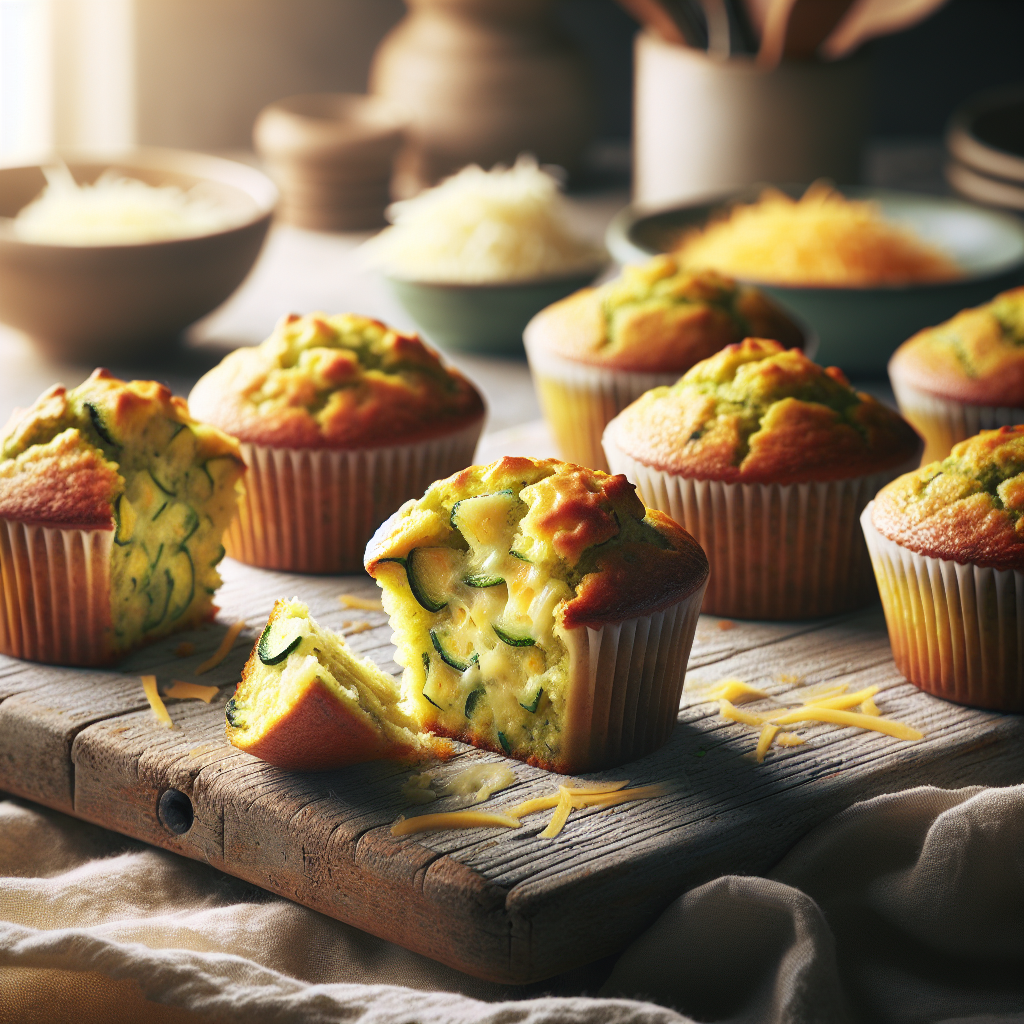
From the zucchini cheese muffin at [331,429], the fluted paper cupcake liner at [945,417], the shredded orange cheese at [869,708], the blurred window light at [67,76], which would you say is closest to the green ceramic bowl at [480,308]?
the zucchini cheese muffin at [331,429]

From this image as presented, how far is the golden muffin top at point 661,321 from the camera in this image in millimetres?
3648

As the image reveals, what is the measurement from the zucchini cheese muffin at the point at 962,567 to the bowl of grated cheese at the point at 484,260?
7.29 feet

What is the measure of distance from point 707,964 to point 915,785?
64 cm

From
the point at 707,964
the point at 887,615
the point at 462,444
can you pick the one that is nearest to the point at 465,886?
the point at 707,964

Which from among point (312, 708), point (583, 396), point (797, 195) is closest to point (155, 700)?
point (312, 708)

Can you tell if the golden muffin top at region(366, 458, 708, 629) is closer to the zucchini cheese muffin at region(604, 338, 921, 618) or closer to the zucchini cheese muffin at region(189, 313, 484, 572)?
the zucchini cheese muffin at region(604, 338, 921, 618)

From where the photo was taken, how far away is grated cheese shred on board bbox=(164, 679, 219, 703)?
2.72 m

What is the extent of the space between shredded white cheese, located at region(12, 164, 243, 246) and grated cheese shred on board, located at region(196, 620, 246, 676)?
1898mm

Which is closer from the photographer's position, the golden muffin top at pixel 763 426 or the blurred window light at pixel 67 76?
the golden muffin top at pixel 763 426

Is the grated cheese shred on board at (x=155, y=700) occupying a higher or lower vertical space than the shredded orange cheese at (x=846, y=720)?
lower

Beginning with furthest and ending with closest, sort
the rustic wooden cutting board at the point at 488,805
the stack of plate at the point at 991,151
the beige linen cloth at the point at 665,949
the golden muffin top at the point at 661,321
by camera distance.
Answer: the stack of plate at the point at 991,151 → the golden muffin top at the point at 661,321 → the rustic wooden cutting board at the point at 488,805 → the beige linen cloth at the point at 665,949

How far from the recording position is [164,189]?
5.17 meters

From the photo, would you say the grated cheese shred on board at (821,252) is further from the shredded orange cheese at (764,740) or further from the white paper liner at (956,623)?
the shredded orange cheese at (764,740)

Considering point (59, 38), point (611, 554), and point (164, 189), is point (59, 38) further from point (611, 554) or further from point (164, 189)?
point (611, 554)
